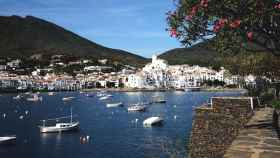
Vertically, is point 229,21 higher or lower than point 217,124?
higher

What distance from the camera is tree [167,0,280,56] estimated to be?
8781 millimetres

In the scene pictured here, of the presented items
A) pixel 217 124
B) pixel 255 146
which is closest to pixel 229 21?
pixel 255 146

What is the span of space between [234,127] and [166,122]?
75490 millimetres

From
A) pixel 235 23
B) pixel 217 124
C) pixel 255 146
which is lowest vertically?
pixel 217 124

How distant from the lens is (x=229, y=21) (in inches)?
363

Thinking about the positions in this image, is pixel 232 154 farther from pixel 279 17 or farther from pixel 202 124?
pixel 202 124

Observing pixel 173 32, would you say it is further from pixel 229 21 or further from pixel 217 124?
pixel 217 124

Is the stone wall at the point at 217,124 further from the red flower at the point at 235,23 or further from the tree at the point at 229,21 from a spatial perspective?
the red flower at the point at 235,23

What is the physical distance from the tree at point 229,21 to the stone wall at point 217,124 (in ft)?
32.0

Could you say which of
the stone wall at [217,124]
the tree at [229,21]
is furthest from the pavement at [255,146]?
the stone wall at [217,124]

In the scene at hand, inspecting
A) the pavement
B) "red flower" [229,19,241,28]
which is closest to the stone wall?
the pavement

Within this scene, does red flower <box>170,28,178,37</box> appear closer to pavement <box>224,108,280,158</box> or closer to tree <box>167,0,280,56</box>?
tree <box>167,0,280,56</box>

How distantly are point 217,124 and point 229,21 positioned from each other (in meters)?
12.7

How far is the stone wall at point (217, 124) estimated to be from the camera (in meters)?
20.2
